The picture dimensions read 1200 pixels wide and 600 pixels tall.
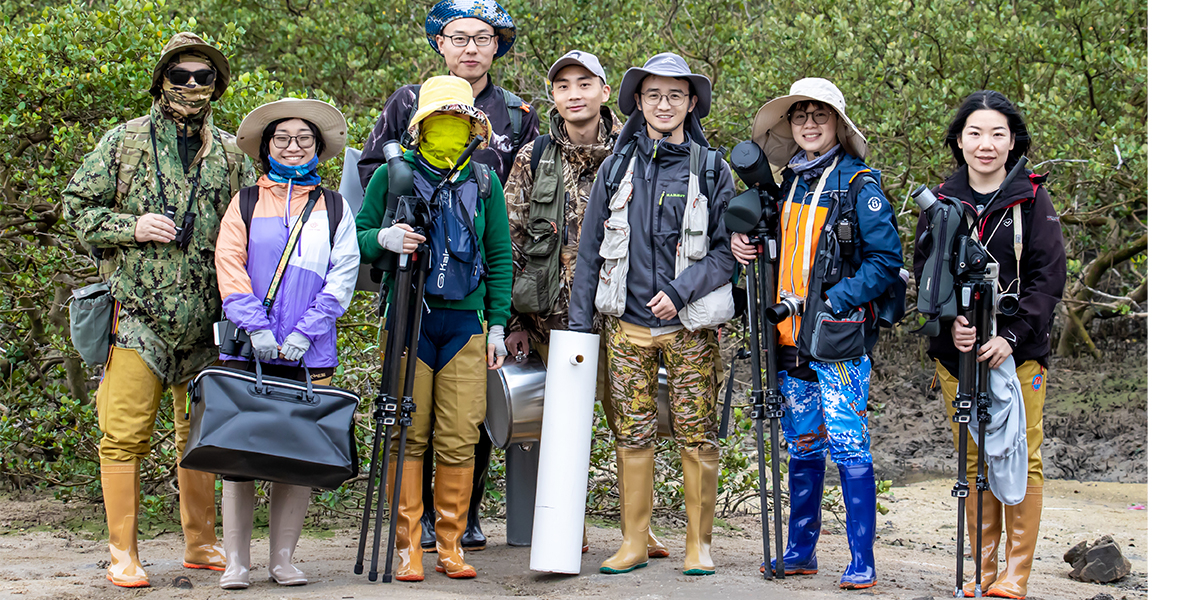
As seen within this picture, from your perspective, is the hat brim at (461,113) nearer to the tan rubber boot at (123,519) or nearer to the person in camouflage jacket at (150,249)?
the person in camouflage jacket at (150,249)

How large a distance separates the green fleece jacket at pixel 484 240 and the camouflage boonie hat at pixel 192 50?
0.76 m

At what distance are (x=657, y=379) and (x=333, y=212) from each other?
4.97ft

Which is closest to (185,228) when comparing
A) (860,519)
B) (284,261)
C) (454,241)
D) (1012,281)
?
(284,261)

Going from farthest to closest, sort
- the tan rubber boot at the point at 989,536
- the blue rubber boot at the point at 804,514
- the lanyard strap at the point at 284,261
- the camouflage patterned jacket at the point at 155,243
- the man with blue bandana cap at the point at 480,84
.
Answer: the man with blue bandana cap at the point at 480,84 → the blue rubber boot at the point at 804,514 → the tan rubber boot at the point at 989,536 → the camouflage patterned jacket at the point at 155,243 → the lanyard strap at the point at 284,261

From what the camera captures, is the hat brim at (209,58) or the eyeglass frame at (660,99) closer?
the hat brim at (209,58)

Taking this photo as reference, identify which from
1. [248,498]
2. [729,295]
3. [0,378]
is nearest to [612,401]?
[729,295]

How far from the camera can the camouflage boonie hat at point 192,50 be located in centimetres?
430

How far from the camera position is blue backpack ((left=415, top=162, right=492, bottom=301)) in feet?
14.5

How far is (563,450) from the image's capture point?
459cm

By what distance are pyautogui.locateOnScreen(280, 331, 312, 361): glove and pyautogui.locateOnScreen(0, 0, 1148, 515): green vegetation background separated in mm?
1830

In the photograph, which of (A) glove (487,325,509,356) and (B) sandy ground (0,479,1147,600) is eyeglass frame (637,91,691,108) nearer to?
(A) glove (487,325,509,356)

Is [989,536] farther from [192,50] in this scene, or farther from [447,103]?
[192,50]

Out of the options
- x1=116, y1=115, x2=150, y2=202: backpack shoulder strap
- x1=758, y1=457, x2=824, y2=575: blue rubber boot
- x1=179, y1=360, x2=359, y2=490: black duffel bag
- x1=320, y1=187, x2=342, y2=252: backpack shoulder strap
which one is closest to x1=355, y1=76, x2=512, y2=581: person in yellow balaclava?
x1=320, y1=187, x2=342, y2=252: backpack shoulder strap

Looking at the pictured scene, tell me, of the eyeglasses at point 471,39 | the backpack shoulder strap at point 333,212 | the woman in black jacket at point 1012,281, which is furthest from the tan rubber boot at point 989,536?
the eyeglasses at point 471,39
